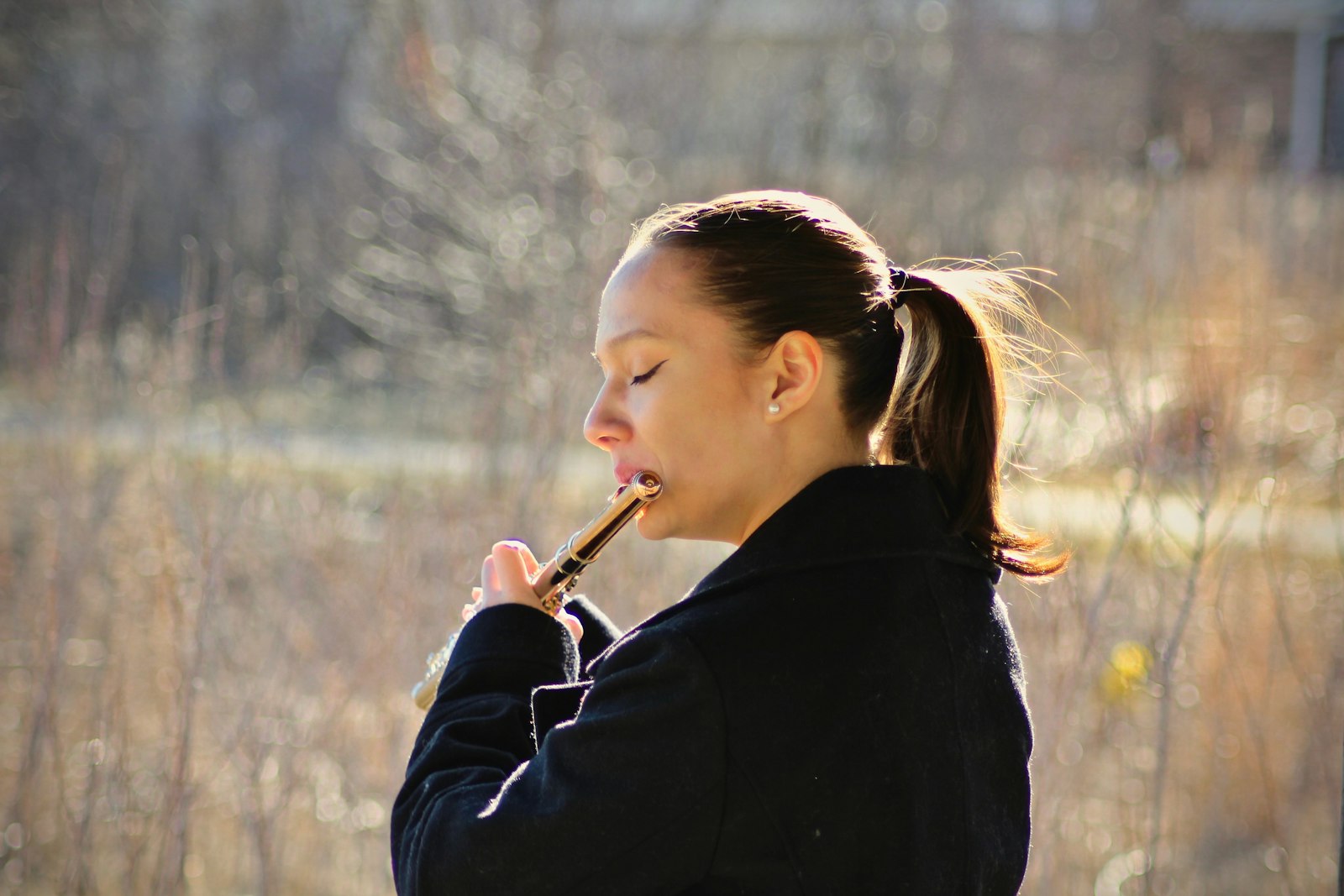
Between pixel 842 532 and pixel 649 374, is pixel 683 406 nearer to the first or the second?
pixel 649 374

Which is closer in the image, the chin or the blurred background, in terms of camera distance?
the chin

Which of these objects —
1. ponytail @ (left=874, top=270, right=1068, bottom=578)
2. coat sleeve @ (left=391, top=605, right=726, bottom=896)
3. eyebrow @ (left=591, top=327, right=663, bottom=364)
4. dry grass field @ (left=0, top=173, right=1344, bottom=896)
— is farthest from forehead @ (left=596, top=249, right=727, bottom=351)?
dry grass field @ (left=0, top=173, right=1344, bottom=896)

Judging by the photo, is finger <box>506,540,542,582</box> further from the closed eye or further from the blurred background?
the blurred background

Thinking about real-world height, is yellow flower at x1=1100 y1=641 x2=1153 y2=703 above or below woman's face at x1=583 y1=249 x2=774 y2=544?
below

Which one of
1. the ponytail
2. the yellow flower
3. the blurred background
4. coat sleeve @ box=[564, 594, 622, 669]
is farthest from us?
the yellow flower

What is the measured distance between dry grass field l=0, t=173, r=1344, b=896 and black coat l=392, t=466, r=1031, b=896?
147cm

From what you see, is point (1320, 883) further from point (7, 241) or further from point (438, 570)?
point (7, 241)

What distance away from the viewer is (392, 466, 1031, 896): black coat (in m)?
1.09

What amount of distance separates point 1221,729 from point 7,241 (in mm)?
7161

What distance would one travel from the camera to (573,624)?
4.91 ft

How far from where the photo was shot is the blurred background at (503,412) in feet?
10.0

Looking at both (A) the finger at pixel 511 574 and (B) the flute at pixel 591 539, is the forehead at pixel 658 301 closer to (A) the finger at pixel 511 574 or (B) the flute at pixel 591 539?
(B) the flute at pixel 591 539

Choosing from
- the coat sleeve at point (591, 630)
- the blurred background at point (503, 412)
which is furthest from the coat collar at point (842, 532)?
the blurred background at point (503, 412)

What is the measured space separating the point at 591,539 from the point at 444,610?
2402 mm
